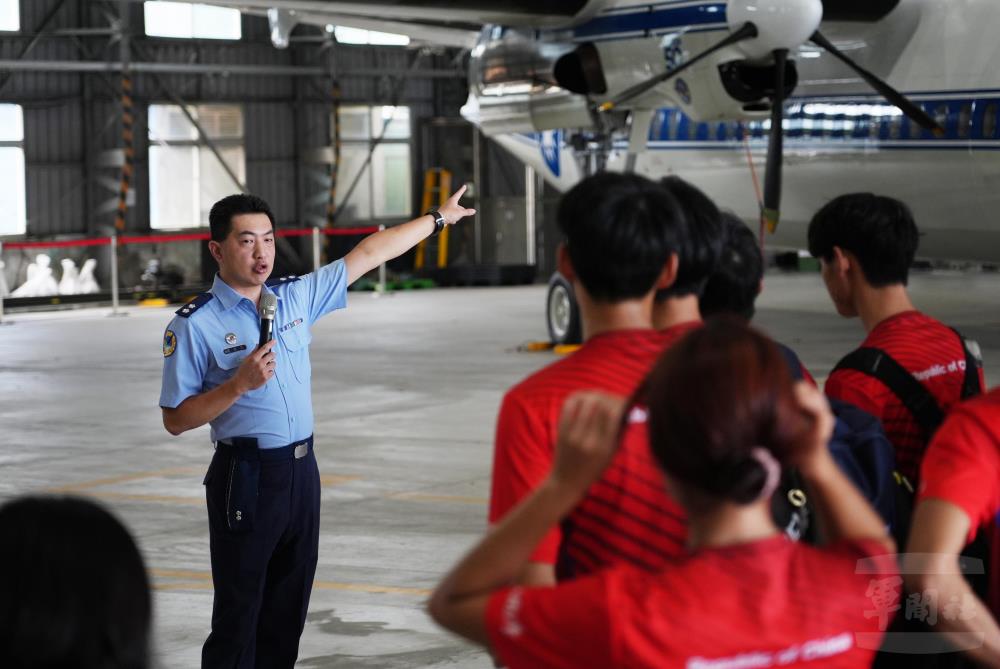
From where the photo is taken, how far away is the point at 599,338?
2.46 metres

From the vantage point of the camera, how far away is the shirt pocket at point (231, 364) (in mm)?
4445

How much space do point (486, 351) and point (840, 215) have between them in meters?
12.4

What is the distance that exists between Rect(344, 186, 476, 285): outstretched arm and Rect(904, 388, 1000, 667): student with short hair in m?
2.44

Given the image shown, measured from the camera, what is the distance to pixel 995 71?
39.3ft

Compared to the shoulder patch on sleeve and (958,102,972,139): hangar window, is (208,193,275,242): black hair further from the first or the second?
(958,102,972,139): hangar window

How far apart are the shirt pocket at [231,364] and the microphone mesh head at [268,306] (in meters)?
0.18

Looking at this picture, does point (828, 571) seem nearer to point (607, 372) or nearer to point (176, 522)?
point (607, 372)

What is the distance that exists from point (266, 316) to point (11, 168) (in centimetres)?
2130

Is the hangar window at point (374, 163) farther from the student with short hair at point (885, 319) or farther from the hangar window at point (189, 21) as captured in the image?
the student with short hair at point (885, 319)

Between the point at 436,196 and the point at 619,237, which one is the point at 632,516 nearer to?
the point at 619,237

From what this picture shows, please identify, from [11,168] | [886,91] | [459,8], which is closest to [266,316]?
[886,91]

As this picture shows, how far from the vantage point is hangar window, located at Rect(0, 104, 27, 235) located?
78.3ft

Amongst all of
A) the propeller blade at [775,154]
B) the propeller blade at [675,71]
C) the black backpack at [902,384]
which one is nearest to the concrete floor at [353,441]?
the propeller blade at [775,154]

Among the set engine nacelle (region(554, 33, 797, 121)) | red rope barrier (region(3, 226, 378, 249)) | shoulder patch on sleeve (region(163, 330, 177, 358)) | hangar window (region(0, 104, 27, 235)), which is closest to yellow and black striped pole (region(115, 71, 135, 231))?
red rope barrier (region(3, 226, 378, 249))
